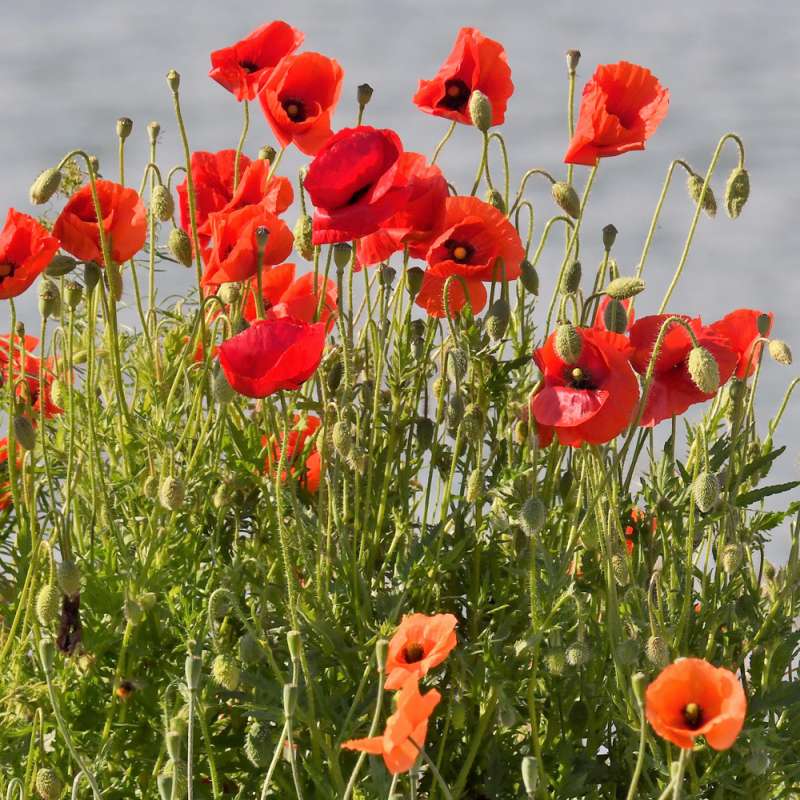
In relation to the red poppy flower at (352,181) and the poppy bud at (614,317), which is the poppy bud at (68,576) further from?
the poppy bud at (614,317)

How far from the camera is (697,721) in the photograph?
1575 millimetres

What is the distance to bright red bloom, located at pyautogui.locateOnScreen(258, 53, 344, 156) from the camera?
7.69 feet

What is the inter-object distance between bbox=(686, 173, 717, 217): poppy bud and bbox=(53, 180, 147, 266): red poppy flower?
951 millimetres

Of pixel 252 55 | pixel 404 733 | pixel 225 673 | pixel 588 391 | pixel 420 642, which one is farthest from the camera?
pixel 252 55

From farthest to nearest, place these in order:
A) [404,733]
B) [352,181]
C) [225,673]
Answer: [352,181] < [225,673] < [404,733]

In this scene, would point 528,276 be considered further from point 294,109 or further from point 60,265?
point 60,265

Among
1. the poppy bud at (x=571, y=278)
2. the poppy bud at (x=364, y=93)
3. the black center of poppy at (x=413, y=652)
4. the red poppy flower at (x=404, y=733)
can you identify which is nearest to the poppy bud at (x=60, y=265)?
the poppy bud at (x=364, y=93)

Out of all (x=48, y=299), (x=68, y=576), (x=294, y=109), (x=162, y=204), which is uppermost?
(x=294, y=109)

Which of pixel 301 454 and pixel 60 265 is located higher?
pixel 60 265

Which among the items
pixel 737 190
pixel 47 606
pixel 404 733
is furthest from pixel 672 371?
pixel 47 606

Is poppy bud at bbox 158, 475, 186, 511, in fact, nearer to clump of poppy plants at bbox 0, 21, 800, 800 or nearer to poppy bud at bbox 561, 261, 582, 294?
clump of poppy plants at bbox 0, 21, 800, 800

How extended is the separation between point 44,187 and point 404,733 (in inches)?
43.3

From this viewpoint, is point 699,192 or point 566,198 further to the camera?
point 699,192

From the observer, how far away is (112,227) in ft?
7.64
